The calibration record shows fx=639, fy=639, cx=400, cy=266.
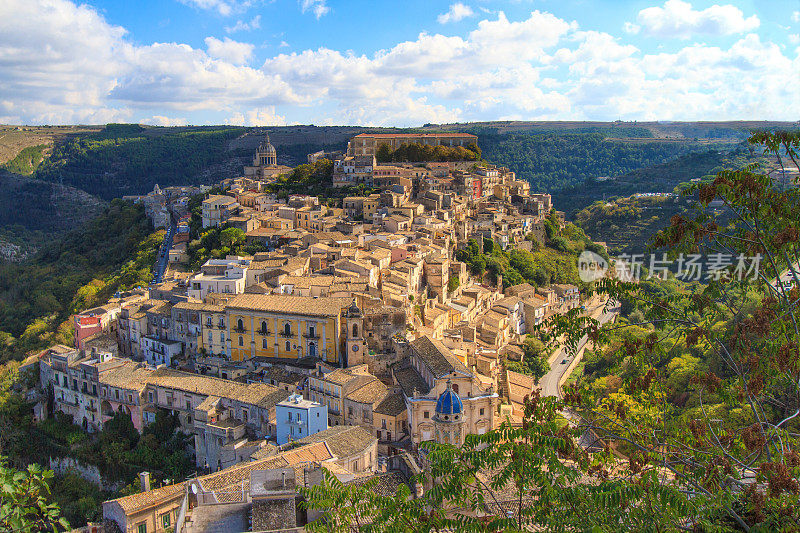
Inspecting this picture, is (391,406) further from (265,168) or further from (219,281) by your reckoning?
(265,168)

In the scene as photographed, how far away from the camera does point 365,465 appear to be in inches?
866

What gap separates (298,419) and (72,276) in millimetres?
43110

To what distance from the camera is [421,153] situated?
69.9 meters

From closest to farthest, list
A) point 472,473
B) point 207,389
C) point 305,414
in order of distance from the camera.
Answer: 1. point 472,473
2. point 305,414
3. point 207,389

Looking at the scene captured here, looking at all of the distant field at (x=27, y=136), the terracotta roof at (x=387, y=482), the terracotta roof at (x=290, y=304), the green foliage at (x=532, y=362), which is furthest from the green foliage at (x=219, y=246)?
the distant field at (x=27, y=136)

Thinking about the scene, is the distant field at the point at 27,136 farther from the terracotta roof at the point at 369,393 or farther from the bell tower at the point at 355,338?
the terracotta roof at the point at 369,393

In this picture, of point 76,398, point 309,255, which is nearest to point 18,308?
point 76,398

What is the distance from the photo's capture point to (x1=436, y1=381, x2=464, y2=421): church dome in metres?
22.4

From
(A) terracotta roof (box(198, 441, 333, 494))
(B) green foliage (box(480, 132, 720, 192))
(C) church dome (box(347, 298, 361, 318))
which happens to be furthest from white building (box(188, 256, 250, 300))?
(B) green foliage (box(480, 132, 720, 192))

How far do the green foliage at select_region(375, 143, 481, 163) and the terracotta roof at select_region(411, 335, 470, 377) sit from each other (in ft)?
141

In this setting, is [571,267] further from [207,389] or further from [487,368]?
[207,389]

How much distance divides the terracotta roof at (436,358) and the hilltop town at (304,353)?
12 cm

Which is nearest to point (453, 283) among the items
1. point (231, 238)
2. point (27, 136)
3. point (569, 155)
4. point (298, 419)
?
point (231, 238)

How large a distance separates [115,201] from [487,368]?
212ft
